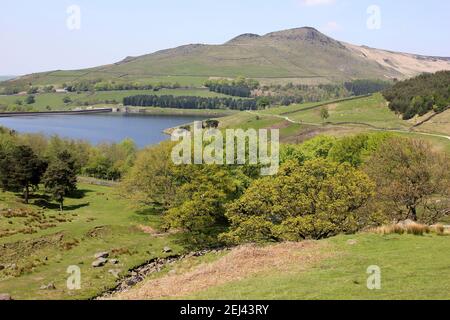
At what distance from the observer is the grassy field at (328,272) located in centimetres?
2081

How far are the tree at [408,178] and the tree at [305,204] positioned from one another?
220 inches

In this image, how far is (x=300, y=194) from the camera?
140ft

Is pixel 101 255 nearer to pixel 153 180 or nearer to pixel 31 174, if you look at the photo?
pixel 153 180

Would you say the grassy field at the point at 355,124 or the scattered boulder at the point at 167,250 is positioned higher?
the grassy field at the point at 355,124

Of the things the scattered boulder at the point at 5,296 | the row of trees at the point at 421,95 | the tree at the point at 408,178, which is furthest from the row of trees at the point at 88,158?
the row of trees at the point at 421,95

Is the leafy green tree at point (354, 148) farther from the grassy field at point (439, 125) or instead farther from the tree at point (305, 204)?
the grassy field at point (439, 125)

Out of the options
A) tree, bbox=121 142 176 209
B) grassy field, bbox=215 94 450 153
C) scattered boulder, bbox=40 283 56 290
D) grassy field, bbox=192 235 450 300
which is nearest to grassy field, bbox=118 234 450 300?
grassy field, bbox=192 235 450 300

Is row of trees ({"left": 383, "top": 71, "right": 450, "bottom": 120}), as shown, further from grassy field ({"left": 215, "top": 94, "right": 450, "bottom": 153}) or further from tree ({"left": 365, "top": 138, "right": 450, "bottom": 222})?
tree ({"left": 365, "top": 138, "right": 450, "bottom": 222})

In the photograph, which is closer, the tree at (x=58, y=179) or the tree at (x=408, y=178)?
the tree at (x=408, y=178)

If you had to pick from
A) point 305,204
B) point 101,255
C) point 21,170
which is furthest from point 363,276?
Answer: point 21,170

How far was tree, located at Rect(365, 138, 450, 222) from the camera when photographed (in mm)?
46656

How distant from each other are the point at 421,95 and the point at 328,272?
500ft

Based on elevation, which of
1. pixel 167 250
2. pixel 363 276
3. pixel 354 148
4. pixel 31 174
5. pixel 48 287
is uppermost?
pixel 354 148
